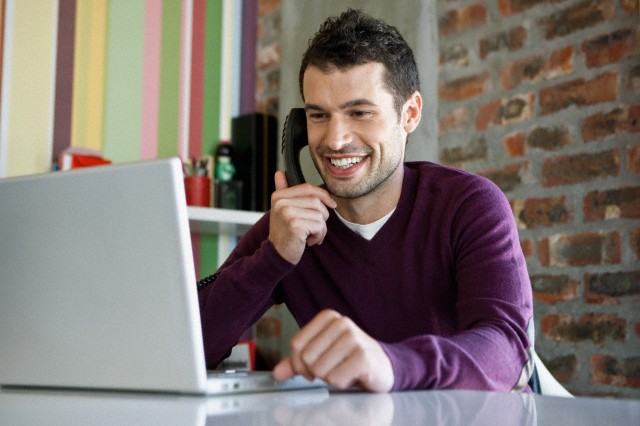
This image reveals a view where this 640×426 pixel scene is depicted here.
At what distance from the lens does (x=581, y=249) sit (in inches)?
72.6

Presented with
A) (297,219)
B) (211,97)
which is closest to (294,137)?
(297,219)

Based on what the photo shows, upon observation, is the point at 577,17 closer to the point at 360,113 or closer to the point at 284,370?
the point at 360,113

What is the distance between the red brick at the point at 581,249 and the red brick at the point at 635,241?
32 mm

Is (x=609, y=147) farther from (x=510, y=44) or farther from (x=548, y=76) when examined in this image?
(x=510, y=44)

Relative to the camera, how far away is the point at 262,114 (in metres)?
2.75

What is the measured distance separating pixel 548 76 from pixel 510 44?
0.17 m

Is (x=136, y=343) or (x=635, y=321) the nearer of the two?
(x=136, y=343)

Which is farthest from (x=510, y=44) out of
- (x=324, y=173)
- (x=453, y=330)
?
→ (x=453, y=330)

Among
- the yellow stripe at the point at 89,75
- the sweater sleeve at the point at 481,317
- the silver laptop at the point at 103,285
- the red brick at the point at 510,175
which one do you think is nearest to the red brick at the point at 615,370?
the red brick at the point at 510,175

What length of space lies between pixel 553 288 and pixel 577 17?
71cm

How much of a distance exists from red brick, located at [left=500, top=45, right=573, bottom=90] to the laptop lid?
138 centimetres

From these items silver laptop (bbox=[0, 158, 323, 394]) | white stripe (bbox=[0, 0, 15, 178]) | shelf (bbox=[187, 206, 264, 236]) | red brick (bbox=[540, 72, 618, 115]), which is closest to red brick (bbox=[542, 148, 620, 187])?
red brick (bbox=[540, 72, 618, 115])

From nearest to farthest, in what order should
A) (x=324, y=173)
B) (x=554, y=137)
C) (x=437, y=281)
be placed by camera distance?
(x=437, y=281)
(x=324, y=173)
(x=554, y=137)

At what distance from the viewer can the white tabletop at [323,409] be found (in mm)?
672
